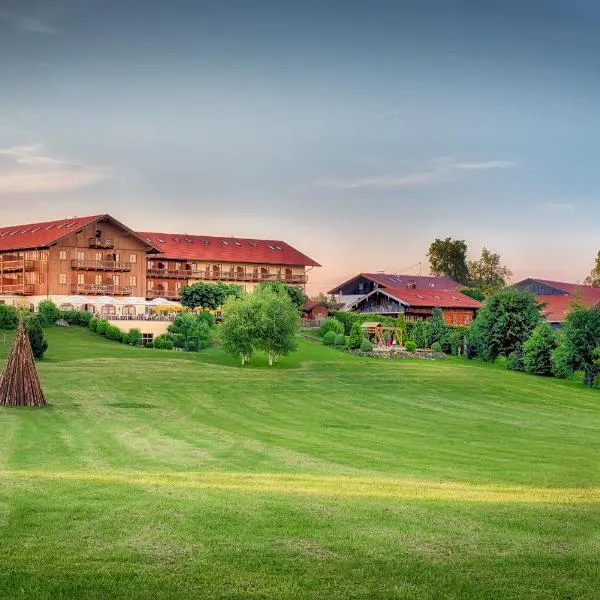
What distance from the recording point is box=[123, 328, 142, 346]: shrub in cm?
7625

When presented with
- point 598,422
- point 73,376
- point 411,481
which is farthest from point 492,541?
point 73,376

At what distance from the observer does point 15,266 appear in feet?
321

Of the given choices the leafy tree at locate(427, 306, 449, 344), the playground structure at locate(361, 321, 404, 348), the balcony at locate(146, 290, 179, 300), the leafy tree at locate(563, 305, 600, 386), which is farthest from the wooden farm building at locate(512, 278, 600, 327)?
the balcony at locate(146, 290, 179, 300)

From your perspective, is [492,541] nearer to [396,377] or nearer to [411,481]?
[411,481]

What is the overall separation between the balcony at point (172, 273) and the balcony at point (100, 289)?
9.90 metres

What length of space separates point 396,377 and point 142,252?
164 ft

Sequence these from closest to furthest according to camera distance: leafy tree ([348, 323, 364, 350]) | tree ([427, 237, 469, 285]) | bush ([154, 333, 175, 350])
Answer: bush ([154, 333, 175, 350])
leafy tree ([348, 323, 364, 350])
tree ([427, 237, 469, 285])

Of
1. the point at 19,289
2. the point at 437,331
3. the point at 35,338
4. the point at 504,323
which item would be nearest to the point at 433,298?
the point at 437,331

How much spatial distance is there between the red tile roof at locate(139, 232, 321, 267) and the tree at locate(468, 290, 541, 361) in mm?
41218

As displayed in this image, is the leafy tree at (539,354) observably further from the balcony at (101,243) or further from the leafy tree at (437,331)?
the balcony at (101,243)

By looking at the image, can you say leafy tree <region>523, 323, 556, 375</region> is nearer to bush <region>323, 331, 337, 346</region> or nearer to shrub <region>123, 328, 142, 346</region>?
bush <region>323, 331, 337, 346</region>

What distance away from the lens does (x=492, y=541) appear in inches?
517

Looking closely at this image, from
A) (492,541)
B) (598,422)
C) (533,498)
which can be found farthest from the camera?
(598,422)

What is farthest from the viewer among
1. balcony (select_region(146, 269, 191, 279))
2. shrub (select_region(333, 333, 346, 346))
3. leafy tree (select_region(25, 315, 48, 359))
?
balcony (select_region(146, 269, 191, 279))
